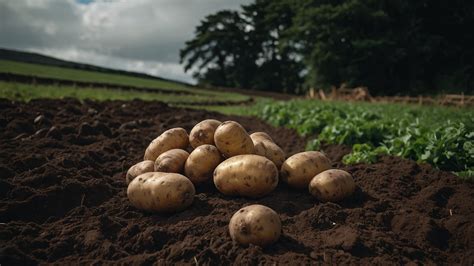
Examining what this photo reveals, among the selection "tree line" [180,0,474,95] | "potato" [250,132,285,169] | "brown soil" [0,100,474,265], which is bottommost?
"brown soil" [0,100,474,265]

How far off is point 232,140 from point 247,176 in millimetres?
525

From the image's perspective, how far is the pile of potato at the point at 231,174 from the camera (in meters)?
3.31

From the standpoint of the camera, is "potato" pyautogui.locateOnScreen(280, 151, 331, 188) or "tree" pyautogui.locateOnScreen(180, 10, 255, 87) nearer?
"potato" pyautogui.locateOnScreen(280, 151, 331, 188)

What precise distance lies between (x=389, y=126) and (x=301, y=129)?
245 cm

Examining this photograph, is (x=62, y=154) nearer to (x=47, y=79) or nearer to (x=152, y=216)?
(x=152, y=216)

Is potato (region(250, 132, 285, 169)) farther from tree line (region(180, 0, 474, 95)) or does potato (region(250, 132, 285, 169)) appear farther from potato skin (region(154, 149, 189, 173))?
tree line (region(180, 0, 474, 95))

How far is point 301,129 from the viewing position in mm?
8734

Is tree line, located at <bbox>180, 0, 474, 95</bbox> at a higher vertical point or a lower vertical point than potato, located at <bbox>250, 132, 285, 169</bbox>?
higher

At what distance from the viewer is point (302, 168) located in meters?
3.86

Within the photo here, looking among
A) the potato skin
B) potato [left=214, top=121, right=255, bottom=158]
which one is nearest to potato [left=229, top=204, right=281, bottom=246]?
potato [left=214, top=121, right=255, bottom=158]

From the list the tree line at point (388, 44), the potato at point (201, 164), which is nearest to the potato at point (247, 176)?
the potato at point (201, 164)

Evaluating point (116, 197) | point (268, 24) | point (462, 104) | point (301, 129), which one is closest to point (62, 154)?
point (116, 197)

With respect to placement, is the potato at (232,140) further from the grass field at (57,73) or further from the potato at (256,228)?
the grass field at (57,73)

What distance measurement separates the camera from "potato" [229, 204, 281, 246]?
2.74 m
